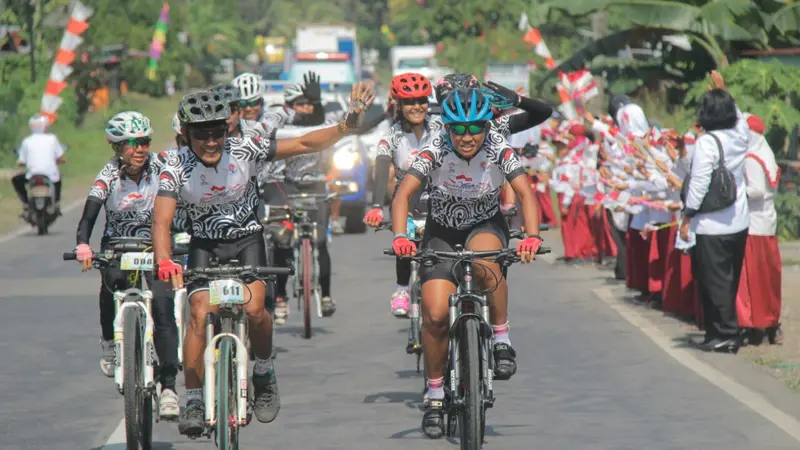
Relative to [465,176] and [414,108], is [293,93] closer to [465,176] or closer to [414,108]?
[414,108]

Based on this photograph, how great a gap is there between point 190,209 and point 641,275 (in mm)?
9028

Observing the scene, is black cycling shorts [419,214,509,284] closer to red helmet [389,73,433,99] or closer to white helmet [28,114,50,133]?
red helmet [389,73,433,99]

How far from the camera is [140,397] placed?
870 centimetres

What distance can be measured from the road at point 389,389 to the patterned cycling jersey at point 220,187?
139cm

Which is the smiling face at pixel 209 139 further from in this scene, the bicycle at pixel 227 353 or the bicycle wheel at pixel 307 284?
the bicycle wheel at pixel 307 284

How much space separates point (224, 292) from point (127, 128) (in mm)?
1999

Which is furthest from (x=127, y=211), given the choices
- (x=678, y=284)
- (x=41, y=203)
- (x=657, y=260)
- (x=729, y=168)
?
(x=41, y=203)

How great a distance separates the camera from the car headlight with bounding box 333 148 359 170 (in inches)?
1032

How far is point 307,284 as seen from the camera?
1404cm

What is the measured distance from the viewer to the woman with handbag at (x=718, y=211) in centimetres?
1283

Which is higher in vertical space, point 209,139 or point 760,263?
point 209,139

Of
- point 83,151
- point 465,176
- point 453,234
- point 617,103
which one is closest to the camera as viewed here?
point 465,176

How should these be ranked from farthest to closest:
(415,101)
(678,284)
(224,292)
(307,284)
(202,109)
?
(678,284)
(307,284)
(415,101)
(202,109)
(224,292)

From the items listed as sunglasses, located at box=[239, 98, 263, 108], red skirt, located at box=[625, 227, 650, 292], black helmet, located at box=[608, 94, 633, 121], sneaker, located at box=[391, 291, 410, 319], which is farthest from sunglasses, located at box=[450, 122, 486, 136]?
black helmet, located at box=[608, 94, 633, 121]
